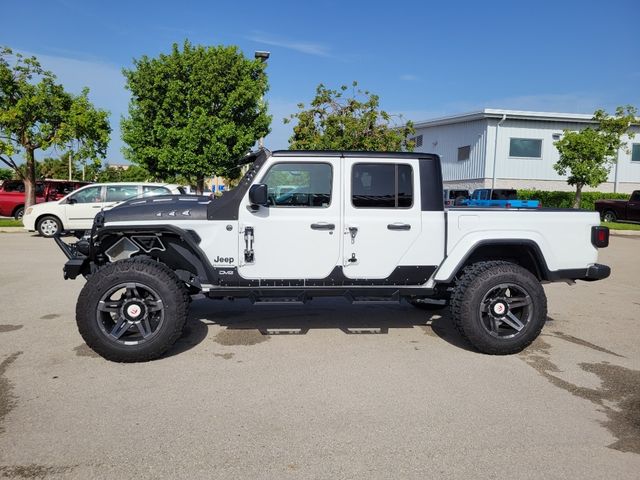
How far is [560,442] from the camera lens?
10.5 ft

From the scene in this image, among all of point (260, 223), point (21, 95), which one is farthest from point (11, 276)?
point (21, 95)

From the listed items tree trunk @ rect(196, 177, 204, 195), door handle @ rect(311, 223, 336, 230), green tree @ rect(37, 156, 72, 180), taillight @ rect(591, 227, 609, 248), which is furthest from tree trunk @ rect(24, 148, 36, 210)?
green tree @ rect(37, 156, 72, 180)

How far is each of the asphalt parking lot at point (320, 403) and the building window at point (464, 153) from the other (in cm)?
2774

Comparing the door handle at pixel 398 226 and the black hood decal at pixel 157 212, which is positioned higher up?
the black hood decal at pixel 157 212

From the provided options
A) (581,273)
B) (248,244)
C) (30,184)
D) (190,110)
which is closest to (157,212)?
(248,244)

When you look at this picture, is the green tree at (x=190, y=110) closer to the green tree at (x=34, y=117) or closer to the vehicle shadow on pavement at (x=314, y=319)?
the green tree at (x=34, y=117)

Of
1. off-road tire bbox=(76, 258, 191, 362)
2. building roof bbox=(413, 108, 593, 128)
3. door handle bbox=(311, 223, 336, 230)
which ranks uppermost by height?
building roof bbox=(413, 108, 593, 128)

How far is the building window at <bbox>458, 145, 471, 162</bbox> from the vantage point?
3253cm

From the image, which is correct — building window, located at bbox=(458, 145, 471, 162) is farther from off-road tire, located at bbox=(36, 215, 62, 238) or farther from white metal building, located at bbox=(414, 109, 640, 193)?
off-road tire, located at bbox=(36, 215, 62, 238)

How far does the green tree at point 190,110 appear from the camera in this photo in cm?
2195

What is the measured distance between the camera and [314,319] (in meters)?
6.17

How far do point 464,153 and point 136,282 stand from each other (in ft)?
102

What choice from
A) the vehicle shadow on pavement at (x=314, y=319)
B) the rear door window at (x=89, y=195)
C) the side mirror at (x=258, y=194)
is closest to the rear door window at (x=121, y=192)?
the rear door window at (x=89, y=195)

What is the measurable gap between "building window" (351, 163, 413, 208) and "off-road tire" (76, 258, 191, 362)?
1.99m
